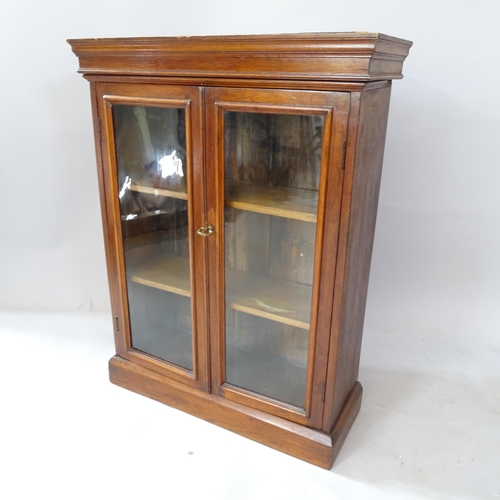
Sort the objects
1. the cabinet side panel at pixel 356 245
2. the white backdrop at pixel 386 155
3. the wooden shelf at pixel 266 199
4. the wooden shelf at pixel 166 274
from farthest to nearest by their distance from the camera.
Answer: the white backdrop at pixel 386 155
the wooden shelf at pixel 166 274
the wooden shelf at pixel 266 199
the cabinet side panel at pixel 356 245

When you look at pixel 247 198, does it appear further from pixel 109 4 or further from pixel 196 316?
pixel 109 4

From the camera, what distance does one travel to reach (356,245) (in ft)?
4.02

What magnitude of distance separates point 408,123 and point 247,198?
0.74 metres

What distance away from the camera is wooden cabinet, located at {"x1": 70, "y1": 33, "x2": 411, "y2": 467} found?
1.09 meters

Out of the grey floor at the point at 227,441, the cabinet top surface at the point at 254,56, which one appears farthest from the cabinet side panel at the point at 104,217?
the grey floor at the point at 227,441

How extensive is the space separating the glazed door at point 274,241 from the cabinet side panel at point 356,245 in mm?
27

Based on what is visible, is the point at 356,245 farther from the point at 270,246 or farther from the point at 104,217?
the point at 104,217

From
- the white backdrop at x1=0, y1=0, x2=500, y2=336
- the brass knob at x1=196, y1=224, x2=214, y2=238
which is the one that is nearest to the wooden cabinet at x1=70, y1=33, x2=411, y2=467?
the brass knob at x1=196, y1=224, x2=214, y2=238

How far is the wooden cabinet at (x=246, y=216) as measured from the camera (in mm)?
1088

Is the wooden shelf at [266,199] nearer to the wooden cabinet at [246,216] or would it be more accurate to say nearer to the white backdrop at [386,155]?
the wooden cabinet at [246,216]

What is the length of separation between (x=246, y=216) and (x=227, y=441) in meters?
0.68

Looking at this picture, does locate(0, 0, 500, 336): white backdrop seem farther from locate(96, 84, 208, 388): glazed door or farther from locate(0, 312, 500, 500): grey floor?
locate(96, 84, 208, 388): glazed door

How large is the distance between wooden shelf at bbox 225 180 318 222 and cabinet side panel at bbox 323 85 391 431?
0.14 metres

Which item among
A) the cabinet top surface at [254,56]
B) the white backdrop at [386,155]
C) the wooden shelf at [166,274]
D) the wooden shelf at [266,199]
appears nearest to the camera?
the cabinet top surface at [254,56]
